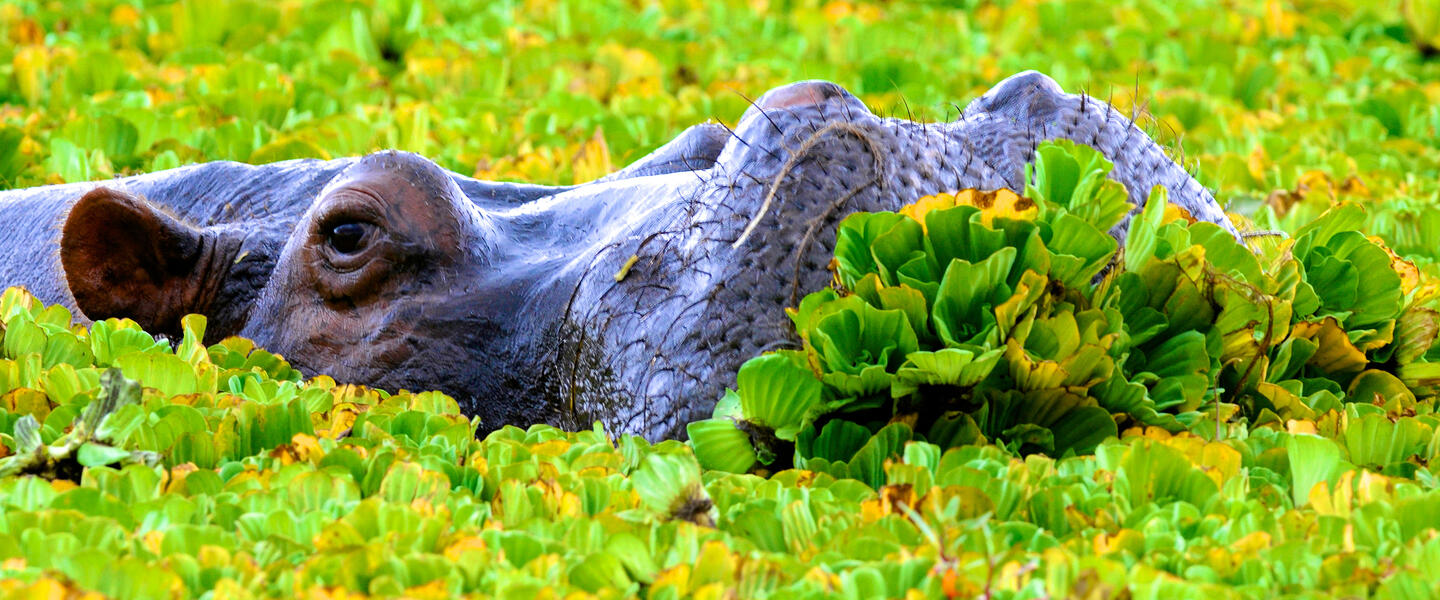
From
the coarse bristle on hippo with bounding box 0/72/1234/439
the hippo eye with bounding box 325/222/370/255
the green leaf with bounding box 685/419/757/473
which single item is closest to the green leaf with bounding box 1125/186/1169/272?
the coarse bristle on hippo with bounding box 0/72/1234/439

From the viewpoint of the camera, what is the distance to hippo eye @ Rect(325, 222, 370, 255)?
9.17ft

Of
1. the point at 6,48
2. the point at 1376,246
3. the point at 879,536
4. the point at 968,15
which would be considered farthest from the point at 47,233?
the point at 968,15

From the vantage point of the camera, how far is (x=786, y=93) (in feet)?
A: 8.07

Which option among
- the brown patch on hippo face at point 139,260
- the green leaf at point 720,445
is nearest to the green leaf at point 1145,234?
the green leaf at point 720,445

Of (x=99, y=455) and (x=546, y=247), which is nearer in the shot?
(x=99, y=455)

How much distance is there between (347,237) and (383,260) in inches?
3.1

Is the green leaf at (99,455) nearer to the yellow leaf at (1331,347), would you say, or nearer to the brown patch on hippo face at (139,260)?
the brown patch on hippo face at (139,260)

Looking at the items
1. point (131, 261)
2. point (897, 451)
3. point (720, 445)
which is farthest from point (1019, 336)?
point (131, 261)

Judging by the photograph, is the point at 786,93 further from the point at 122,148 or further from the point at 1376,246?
the point at 122,148

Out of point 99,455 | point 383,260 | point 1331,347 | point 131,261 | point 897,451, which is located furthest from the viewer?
point 131,261

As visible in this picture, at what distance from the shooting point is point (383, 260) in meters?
2.79

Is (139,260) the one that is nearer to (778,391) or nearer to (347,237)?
(347,237)

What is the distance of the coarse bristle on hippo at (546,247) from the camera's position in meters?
2.36

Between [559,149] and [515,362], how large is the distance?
252cm
